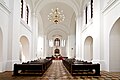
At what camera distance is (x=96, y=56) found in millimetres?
12906

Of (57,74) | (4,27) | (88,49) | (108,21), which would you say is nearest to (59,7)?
(88,49)

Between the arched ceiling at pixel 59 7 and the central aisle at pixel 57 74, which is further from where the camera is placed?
the arched ceiling at pixel 59 7

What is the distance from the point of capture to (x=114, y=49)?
1119 centimetres

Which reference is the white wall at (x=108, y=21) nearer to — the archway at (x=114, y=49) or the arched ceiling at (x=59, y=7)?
the archway at (x=114, y=49)

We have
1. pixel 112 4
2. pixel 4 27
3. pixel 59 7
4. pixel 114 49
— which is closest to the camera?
pixel 112 4

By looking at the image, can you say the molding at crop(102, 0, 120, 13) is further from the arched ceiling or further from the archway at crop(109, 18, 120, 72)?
the arched ceiling

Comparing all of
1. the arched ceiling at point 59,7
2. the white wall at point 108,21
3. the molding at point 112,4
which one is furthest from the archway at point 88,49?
the molding at point 112,4

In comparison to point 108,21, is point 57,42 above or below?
below

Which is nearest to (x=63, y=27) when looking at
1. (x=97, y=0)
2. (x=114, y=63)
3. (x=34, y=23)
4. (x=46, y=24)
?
(x=46, y=24)

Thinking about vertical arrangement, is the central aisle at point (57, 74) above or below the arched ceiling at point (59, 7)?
below

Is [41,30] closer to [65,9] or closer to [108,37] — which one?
[65,9]

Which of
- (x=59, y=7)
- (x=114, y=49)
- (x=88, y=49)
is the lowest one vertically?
(x=88, y=49)

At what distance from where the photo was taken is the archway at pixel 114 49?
1109 cm

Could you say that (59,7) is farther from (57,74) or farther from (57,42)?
(57,42)
